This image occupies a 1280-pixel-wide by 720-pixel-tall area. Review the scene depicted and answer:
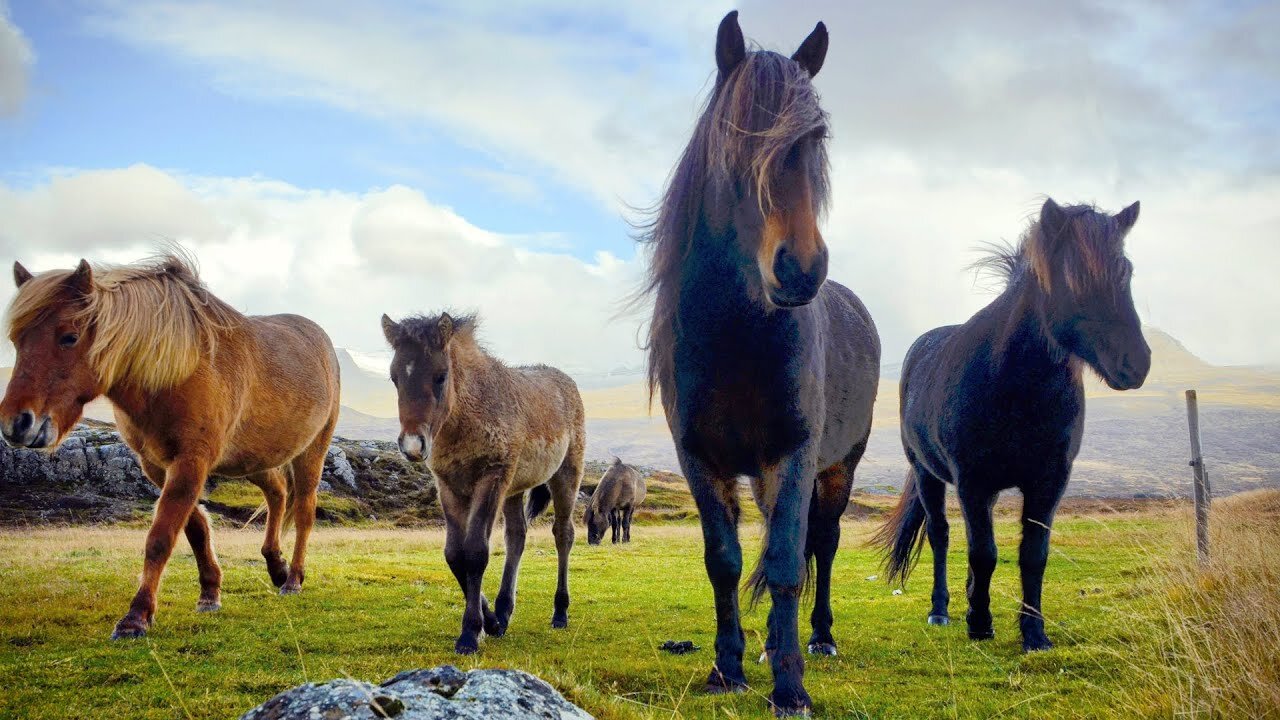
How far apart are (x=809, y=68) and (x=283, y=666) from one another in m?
6.07

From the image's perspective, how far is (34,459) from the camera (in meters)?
37.5

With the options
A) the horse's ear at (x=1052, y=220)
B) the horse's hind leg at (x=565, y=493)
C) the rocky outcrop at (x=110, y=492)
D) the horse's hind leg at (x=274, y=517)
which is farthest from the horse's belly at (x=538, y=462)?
the rocky outcrop at (x=110, y=492)

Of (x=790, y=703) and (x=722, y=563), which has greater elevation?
(x=722, y=563)

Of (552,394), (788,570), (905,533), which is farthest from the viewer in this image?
(905,533)

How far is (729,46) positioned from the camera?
4.89 metres

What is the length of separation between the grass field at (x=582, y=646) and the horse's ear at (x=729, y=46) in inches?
139

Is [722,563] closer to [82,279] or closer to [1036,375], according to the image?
[1036,375]

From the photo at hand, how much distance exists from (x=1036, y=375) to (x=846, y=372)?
166 cm

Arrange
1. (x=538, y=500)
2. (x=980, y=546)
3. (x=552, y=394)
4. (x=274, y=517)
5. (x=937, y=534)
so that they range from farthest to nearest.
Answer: (x=538, y=500)
(x=274, y=517)
(x=552, y=394)
(x=937, y=534)
(x=980, y=546)

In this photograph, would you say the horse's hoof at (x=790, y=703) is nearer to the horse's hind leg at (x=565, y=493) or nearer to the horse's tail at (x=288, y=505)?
the horse's hind leg at (x=565, y=493)

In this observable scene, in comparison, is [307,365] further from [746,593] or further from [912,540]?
[912,540]

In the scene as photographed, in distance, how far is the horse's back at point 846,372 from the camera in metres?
6.51

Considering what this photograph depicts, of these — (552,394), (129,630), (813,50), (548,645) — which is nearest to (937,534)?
(548,645)

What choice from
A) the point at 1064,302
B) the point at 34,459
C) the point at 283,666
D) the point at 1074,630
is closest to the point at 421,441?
the point at 283,666
